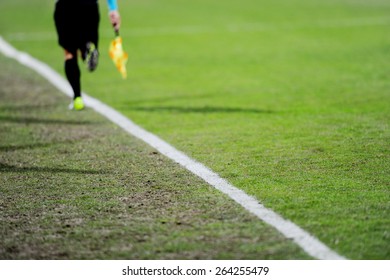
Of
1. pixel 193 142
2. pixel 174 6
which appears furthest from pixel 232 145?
pixel 174 6

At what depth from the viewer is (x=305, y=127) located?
26.2ft

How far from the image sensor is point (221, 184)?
19.1 feet

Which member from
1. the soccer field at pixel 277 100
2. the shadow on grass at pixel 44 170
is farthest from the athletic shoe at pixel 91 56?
the shadow on grass at pixel 44 170

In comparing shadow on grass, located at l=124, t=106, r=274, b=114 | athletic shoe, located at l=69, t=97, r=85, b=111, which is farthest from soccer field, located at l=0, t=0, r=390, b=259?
athletic shoe, located at l=69, t=97, r=85, b=111

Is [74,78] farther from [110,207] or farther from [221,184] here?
[110,207]

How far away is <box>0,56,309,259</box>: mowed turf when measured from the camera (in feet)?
14.8

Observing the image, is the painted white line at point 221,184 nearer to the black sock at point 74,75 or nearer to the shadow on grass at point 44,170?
the black sock at point 74,75

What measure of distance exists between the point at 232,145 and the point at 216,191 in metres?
1.63

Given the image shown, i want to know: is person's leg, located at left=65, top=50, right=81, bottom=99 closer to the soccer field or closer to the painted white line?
the painted white line

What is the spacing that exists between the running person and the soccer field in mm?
604

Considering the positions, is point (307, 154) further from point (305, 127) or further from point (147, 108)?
point (147, 108)

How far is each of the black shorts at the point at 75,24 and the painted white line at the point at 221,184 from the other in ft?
2.73

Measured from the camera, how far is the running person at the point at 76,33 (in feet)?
30.9
